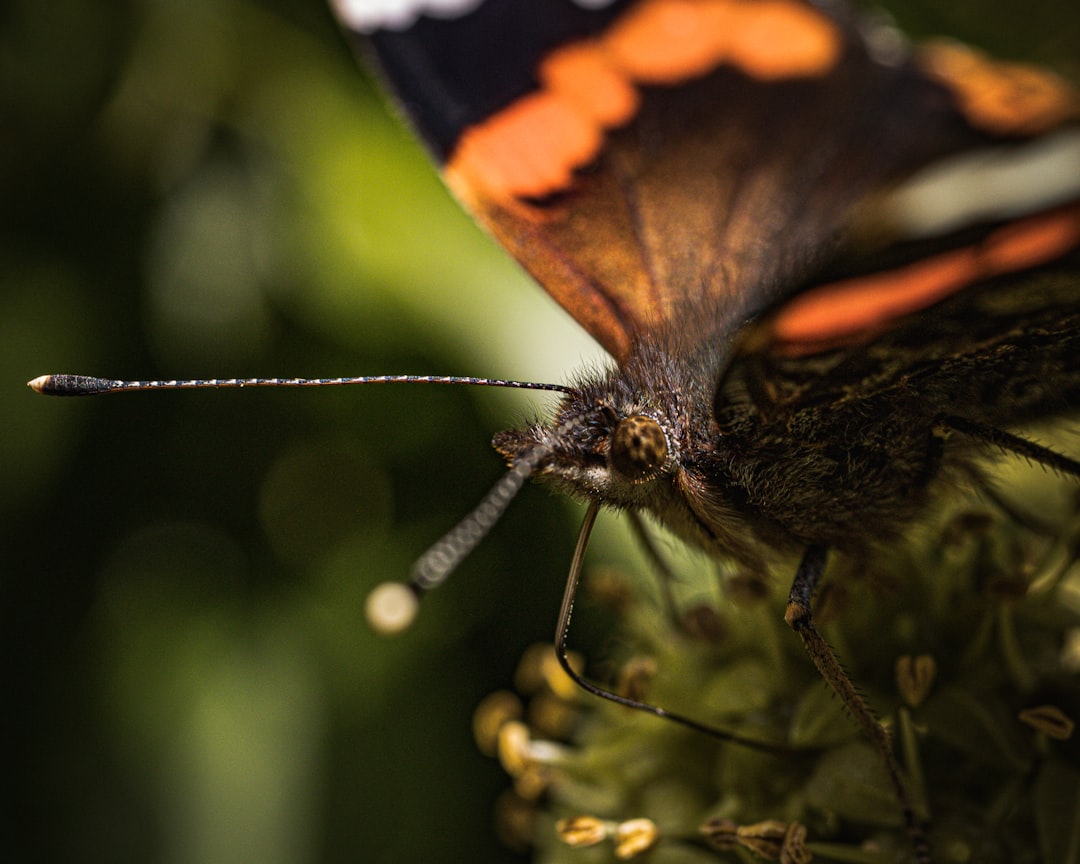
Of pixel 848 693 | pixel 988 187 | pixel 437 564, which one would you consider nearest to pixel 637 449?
pixel 437 564

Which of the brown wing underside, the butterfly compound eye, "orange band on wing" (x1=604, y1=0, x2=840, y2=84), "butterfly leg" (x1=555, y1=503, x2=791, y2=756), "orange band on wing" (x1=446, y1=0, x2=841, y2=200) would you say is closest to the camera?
the butterfly compound eye

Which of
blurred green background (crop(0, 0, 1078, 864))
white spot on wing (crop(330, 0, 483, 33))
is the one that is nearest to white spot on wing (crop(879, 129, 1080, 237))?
blurred green background (crop(0, 0, 1078, 864))

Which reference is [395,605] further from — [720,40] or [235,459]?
[720,40]

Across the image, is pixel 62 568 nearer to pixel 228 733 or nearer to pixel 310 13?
pixel 228 733

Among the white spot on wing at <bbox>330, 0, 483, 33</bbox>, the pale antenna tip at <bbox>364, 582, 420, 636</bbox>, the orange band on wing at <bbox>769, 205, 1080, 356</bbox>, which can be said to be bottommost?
the orange band on wing at <bbox>769, 205, 1080, 356</bbox>

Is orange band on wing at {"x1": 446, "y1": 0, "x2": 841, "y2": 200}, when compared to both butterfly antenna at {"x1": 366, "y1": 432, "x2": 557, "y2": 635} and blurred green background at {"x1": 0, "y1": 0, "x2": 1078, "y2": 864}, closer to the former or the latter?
blurred green background at {"x1": 0, "y1": 0, "x2": 1078, "y2": 864}

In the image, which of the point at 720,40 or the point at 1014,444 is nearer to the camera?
the point at 1014,444

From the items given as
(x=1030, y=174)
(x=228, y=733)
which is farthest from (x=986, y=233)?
(x=228, y=733)
